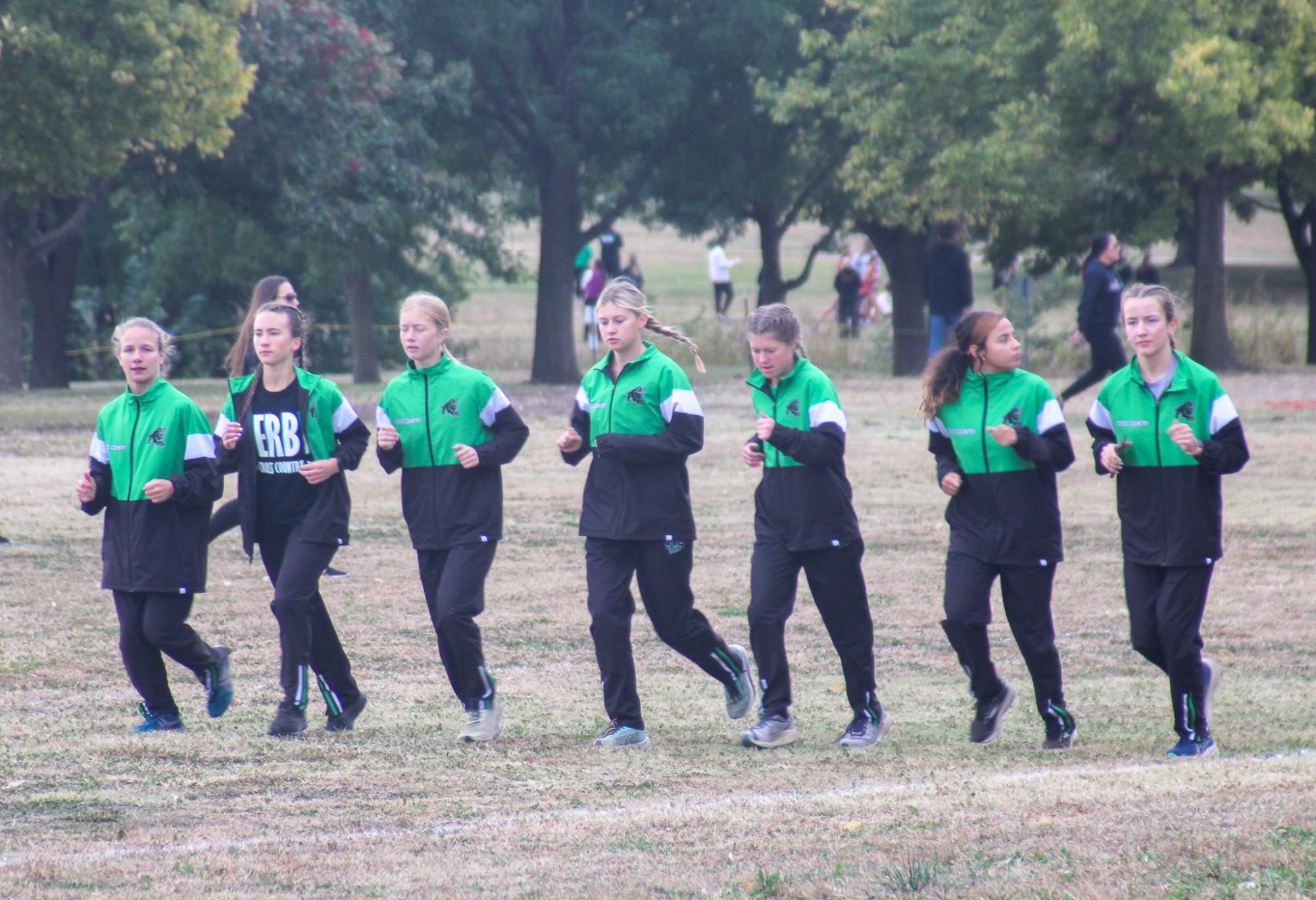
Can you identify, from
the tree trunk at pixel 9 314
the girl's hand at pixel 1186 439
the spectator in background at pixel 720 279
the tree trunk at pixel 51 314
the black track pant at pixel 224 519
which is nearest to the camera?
the girl's hand at pixel 1186 439

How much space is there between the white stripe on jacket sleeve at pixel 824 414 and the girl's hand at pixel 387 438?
59.4 inches

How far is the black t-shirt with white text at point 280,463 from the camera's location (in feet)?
21.0

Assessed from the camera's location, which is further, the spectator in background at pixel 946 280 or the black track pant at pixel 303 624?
the spectator in background at pixel 946 280

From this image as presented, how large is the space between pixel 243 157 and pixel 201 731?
17.7m

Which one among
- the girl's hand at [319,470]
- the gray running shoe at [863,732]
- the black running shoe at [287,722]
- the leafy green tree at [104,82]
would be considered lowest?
the gray running shoe at [863,732]

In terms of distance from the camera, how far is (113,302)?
34.5 m

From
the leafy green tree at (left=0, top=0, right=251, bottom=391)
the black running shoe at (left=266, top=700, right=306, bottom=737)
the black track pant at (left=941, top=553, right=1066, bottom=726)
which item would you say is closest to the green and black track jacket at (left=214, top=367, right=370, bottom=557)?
the black running shoe at (left=266, top=700, right=306, bottom=737)

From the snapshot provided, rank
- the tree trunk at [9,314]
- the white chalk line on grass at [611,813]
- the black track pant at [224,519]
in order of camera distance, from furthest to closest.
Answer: the tree trunk at [9,314] → the black track pant at [224,519] → the white chalk line on grass at [611,813]

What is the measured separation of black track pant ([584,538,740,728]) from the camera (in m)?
6.34

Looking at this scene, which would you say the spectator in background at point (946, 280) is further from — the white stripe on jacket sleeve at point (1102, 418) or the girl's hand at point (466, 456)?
the girl's hand at point (466, 456)

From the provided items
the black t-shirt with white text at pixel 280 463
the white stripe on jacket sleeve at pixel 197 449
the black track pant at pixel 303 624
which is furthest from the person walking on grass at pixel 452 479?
the white stripe on jacket sleeve at pixel 197 449

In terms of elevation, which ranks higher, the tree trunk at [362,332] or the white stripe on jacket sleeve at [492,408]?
the tree trunk at [362,332]

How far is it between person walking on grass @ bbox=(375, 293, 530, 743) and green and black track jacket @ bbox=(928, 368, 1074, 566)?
160 cm

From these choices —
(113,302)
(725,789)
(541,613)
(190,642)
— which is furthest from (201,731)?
(113,302)
